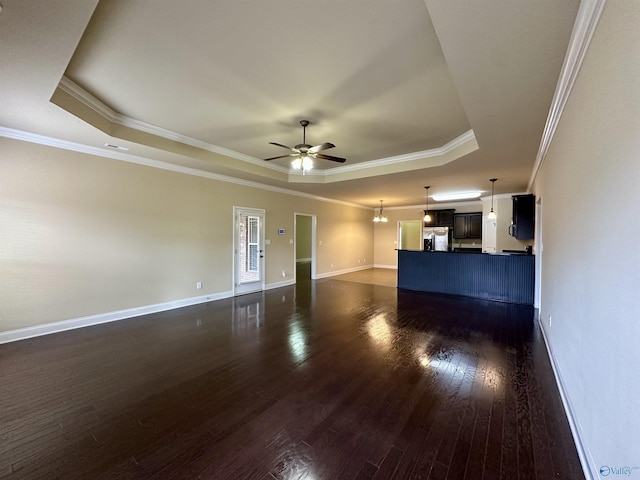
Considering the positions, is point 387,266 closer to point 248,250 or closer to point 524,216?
→ point 524,216

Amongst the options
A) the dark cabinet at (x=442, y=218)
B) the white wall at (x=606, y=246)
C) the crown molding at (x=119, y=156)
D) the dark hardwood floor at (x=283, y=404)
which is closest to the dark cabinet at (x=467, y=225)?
the dark cabinet at (x=442, y=218)

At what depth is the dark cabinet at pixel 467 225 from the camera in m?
9.71

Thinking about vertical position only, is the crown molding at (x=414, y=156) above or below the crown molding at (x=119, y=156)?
above

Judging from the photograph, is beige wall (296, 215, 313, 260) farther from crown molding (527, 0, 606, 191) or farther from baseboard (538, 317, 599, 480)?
baseboard (538, 317, 599, 480)

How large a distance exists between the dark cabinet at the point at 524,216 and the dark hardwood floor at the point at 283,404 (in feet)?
9.20

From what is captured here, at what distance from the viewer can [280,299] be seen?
6059 mm

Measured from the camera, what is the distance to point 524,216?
588cm

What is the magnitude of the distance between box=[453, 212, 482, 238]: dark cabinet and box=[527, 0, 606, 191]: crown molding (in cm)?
737

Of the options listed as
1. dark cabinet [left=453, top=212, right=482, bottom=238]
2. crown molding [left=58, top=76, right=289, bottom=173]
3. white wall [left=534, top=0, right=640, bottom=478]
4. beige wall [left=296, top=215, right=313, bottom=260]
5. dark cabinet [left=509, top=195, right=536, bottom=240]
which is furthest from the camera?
beige wall [left=296, top=215, right=313, bottom=260]

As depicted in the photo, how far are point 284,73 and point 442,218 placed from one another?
30.3ft

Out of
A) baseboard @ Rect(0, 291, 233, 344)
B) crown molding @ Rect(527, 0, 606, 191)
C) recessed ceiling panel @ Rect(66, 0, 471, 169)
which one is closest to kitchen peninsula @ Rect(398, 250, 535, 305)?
recessed ceiling panel @ Rect(66, 0, 471, 169)

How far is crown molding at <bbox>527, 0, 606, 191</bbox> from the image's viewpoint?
152cm

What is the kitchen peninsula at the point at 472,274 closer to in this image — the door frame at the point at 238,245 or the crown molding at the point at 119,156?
the door frame at the point at 238,245

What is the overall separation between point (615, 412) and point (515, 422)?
97 cm
